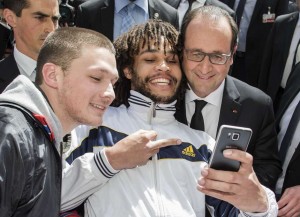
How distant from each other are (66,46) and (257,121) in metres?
1.44

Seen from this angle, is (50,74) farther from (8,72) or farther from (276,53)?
(276,53)

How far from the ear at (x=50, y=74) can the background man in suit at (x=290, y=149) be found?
1709mm

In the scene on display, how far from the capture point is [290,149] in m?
3.73

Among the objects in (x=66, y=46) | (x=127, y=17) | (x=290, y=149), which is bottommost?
(x=290, y=149)

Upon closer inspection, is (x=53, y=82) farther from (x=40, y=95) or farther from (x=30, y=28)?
(x=30, y=28)

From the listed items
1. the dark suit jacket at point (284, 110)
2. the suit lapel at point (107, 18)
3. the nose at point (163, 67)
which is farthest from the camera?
the suit lapel at point (107, 18)

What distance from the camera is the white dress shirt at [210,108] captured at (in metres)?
3.45

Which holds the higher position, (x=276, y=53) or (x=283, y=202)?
(x=276, y=53)

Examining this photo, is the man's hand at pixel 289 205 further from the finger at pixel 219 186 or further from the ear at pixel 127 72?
the ear at pixel 127 72

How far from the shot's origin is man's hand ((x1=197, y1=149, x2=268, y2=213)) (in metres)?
2.61

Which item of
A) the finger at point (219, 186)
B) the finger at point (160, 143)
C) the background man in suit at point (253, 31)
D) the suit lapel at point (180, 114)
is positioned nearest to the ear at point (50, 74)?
the finger at point (160, 143)

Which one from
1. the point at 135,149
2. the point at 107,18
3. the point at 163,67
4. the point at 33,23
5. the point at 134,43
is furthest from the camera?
the point at 107,18

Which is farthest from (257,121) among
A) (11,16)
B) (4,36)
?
(4,36)

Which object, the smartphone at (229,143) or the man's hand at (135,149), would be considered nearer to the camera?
the smartphone at (229,143)
